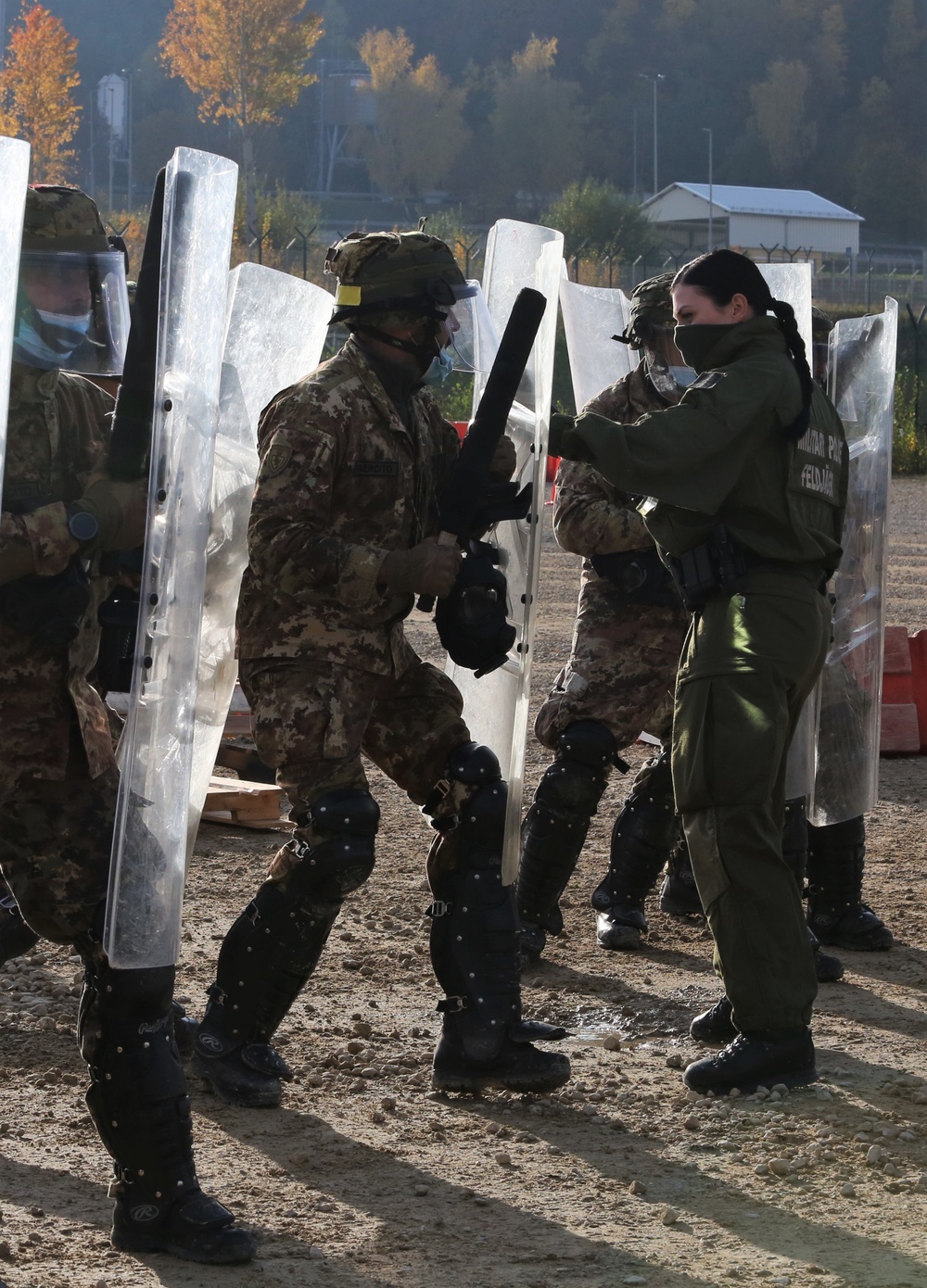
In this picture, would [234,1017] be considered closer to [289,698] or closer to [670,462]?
[289,698]

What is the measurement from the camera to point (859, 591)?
563 cm

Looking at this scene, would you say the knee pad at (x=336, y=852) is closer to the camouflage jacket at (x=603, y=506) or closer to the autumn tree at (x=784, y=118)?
the camouflage jacket at (x=603, y=506)

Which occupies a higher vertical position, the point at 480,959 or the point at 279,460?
the point at 279,460

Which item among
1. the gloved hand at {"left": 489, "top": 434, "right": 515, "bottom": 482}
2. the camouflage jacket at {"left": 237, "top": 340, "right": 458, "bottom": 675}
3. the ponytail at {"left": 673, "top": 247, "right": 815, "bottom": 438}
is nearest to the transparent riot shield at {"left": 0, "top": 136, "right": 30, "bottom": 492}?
the camouflage jacket at {"left": 237, "top": 340, "right": 458, "bottom": 675}

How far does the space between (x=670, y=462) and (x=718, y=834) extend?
3.13 ft

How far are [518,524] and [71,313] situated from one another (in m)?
1.56

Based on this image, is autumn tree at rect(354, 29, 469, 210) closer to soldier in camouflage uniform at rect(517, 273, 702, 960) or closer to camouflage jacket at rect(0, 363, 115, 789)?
soldier in camouflage uniform at rect(517, 273, 702, 960)

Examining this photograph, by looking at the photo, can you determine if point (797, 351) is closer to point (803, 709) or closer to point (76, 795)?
point (803, 709)

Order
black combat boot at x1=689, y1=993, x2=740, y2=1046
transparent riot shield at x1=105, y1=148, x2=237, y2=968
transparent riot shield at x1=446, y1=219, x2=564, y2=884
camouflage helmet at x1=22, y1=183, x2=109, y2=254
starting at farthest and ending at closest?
black combat boot at x1=689, y1=993, x2=740, y2=1046, transparent riot shield at x1=446, y1=219, x2=564, y2=884, camouflage helmet at x1=22, y1=183, x2=109, y2=254, transparent riot shield at x1=105, y1=148, x2=237, y2=968

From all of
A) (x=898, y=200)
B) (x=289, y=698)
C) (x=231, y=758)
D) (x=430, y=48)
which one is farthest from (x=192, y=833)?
(x=430, y=48)

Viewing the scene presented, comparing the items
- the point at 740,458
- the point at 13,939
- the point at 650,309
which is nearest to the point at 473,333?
the point at 740,458

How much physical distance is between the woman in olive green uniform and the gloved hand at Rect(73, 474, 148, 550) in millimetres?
1323

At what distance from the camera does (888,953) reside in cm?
584

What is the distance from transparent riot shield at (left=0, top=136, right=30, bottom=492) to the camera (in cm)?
316
